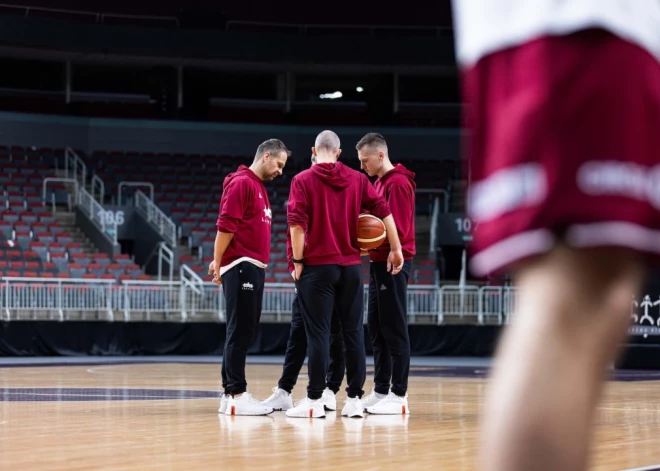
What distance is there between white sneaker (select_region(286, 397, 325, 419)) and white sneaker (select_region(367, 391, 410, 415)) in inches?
21.1

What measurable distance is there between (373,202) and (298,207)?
575 mm

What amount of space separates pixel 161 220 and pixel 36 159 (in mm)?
4384

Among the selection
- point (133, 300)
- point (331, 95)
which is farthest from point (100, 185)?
point (331, 95)

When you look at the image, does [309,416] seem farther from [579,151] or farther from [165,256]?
[165,256]

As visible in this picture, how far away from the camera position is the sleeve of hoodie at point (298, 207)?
713 cm

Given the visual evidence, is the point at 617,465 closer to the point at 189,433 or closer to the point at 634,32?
the point at 189,433

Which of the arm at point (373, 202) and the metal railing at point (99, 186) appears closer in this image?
the arm at point (373, 202)

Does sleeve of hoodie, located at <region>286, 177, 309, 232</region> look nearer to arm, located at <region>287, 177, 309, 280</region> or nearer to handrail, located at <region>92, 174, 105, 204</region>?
arm, located at <region>287, 177, 309, 280</region>

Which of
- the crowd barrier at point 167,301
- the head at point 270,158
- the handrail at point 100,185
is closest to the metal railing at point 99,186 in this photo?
the handrail at point 100,185

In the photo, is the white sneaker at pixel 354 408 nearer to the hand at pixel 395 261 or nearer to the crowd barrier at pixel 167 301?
the hand at pixel 395 261

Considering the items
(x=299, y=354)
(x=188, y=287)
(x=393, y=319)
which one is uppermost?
(x=188, y=287)

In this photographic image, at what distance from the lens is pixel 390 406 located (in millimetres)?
7613

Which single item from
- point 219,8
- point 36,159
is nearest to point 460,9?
point 36,159

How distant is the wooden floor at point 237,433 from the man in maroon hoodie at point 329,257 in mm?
319
